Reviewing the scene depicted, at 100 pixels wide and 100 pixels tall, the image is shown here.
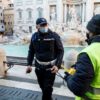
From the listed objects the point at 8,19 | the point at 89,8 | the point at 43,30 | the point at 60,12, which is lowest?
Answer: the point at 8,19

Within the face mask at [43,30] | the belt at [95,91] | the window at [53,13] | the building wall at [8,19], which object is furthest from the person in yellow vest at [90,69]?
the building wall at [8,19]

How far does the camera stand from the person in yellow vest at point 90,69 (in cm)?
175

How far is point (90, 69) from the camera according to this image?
1741mm

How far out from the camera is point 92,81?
181cm

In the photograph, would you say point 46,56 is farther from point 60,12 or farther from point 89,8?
point 60,12

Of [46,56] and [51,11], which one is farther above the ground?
[51,11]

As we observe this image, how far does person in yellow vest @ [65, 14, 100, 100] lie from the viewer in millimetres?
1745

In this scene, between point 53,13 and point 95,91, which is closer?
point 95,91

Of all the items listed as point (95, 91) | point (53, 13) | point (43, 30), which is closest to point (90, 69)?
point (95, 91)

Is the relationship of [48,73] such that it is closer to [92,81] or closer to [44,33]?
A: [44,33]

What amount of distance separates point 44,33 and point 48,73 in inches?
22.7

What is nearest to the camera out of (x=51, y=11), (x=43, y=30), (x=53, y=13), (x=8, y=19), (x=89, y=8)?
(x=43, y=30)

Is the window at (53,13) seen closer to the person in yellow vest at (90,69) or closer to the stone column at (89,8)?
the stone column at (89,8)

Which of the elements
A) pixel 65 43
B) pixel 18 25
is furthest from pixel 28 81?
pixel 18 25
